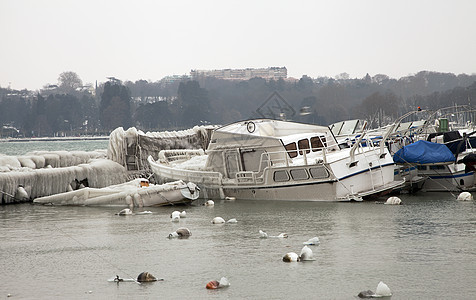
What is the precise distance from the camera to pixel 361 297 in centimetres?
1108

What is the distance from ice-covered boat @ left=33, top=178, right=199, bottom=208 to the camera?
85.0 feet

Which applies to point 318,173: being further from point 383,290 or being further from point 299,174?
point 383,290

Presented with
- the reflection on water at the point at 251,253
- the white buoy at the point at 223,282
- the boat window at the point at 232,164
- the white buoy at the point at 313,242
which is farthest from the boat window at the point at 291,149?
the white buoy at the point at 223,282

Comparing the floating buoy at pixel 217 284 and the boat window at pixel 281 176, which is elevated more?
the boat window at pixel 281 176

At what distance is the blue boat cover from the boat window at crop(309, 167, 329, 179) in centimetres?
469

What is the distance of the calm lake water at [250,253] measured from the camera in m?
12.0

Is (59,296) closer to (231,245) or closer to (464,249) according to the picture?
(231,245)

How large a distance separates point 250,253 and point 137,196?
11.5m

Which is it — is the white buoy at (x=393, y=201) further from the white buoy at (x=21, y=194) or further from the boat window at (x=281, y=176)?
the white buoy at (x=21, y=194)

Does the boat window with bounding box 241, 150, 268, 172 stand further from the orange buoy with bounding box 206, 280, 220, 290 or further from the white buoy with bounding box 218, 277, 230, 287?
the orange buoy with bounding box 206, 280, 220, 290

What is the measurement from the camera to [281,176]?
26.2 meters

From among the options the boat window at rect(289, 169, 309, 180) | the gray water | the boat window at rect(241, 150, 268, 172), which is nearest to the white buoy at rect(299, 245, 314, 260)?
the boat window at rect(289, 169, 309, 180)

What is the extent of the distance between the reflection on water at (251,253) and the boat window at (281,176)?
5.82ft

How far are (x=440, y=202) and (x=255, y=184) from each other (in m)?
6.81
